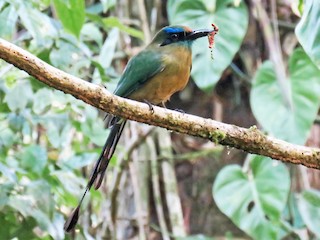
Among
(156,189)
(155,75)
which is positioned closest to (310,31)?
(155,75)

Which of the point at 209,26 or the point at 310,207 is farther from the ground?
the point at 209,26

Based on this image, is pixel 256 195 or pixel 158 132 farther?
pixel 158 132

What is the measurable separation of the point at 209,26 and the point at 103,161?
119cm

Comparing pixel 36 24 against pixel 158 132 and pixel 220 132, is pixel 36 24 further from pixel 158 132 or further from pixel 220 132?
pixel 158 132

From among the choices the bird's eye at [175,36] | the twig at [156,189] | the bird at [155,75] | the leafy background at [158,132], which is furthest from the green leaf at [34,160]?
the twig at [156,189]

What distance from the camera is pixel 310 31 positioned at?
2.04m

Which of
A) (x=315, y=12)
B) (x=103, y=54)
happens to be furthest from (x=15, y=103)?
(x=315, y=12)

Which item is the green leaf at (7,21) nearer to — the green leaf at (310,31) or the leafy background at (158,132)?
the leafy background at (158,132)

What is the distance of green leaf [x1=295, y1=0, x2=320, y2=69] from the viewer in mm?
2020

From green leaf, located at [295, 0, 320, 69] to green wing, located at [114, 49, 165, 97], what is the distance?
0.79 meters

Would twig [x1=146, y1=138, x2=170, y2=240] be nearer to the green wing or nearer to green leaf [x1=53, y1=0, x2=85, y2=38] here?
the green wing

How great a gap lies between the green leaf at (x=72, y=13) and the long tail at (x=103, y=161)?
0.35 metres

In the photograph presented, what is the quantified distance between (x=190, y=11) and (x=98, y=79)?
0.95m

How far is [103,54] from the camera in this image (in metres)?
3.00
